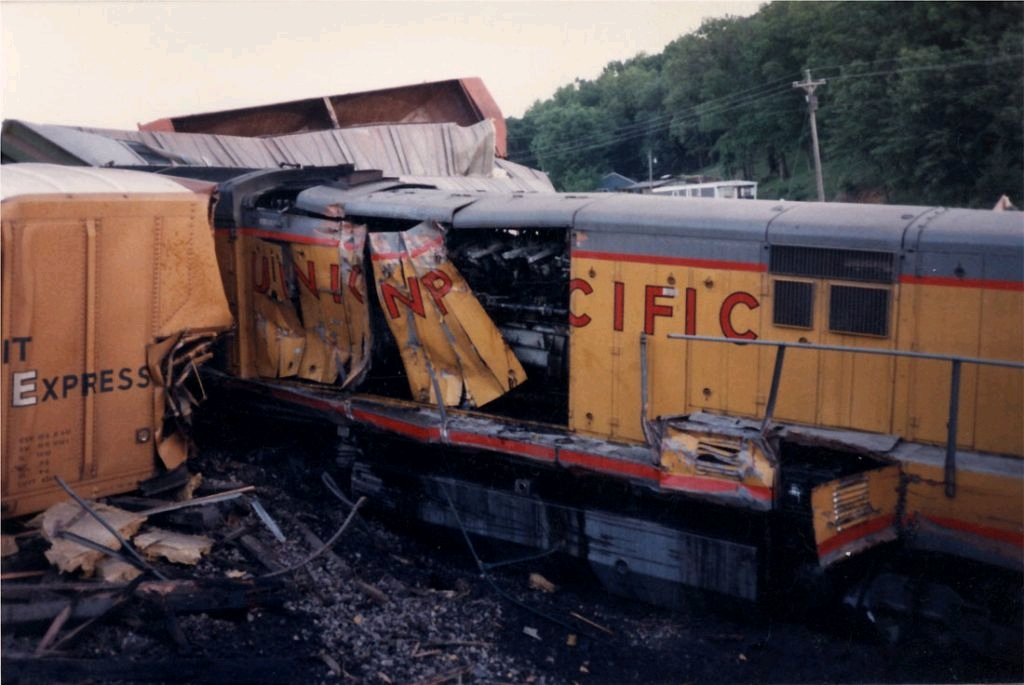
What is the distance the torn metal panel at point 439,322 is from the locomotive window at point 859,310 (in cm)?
252

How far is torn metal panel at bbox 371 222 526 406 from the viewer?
7762 mm

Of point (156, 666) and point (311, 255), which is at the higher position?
point (311, 255)

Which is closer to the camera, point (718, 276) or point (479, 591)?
point (718, 276)

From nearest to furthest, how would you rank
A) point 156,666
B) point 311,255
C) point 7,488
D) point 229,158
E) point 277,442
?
point 156,666
point 7,488
point 311,255
point 277,442
point 229,158

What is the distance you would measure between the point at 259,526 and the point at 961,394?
477 centimetres

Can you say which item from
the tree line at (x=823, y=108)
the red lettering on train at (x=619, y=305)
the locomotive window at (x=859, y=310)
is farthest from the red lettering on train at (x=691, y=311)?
the tree line at (x=823, y=108)

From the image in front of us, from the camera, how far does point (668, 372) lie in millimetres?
6914

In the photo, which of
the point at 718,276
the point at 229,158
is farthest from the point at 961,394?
the point at 229,158

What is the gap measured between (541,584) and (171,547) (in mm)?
2610

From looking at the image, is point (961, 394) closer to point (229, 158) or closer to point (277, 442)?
point (277, 442)

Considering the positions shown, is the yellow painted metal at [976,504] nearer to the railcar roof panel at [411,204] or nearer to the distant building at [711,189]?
the railcar roof panel at [411,204]

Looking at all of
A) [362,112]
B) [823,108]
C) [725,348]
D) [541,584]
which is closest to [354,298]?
[541,584]

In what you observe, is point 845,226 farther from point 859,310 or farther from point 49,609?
point 49,609

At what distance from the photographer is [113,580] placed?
5.88m
